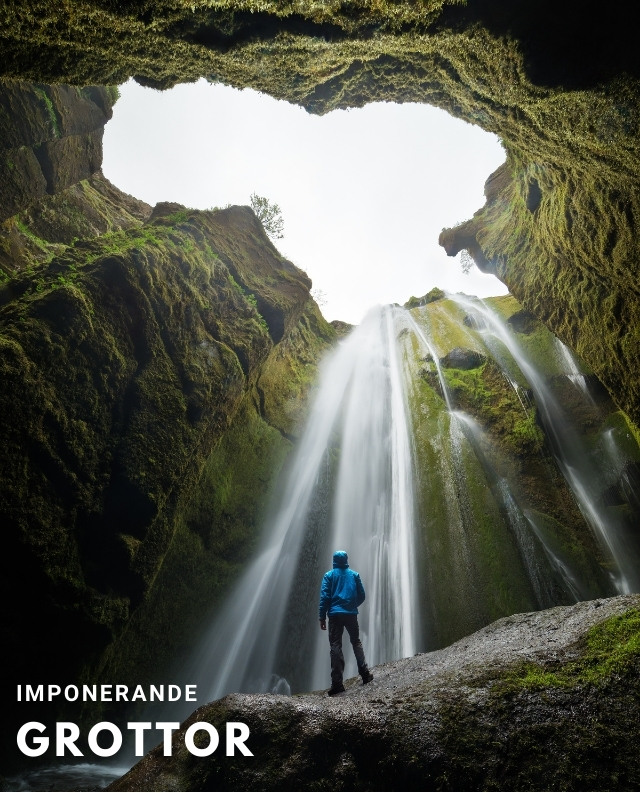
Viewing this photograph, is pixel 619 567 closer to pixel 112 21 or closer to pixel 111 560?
pixel 111 560

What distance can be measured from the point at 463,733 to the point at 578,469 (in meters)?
13.1

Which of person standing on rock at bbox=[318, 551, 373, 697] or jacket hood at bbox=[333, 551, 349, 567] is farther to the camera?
jacket hood at bbox=[333, 551, 349, 567]

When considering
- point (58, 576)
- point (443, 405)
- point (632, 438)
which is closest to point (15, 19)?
point (58, 576)

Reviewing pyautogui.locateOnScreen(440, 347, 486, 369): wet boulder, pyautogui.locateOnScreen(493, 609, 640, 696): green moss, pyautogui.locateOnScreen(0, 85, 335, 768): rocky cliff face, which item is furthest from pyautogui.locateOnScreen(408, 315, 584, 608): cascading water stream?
pyautogui.locateOnScreen(0, 85, 335, 768): rocky cliff face

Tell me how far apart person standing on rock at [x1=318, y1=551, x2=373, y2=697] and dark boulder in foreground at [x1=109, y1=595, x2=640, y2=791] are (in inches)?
48.6

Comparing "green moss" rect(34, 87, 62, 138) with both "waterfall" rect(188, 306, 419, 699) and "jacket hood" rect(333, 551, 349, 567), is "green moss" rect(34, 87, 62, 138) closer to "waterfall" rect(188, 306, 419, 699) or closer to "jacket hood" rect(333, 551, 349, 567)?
"waterfall" rect(188, 306, 419, 699)

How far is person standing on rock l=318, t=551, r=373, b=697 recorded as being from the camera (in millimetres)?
5215

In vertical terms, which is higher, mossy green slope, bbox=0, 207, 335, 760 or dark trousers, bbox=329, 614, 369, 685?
mossy green slope, bbox=0, 207, 335, 760

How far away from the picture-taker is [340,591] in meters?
5.37

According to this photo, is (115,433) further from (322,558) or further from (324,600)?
(322,558)

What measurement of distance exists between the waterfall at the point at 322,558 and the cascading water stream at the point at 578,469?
17.3 ft

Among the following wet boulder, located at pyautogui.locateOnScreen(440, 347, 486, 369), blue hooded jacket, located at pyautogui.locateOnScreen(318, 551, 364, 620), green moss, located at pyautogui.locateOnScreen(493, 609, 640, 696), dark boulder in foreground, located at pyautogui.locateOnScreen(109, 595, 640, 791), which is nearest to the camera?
dark boulder in foreground, located at pyautogui.locateOnScreen(109, 595, 640, 791)

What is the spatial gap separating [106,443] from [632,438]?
50.4 feet

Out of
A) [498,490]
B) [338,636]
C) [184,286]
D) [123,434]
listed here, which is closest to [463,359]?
[498,490]
